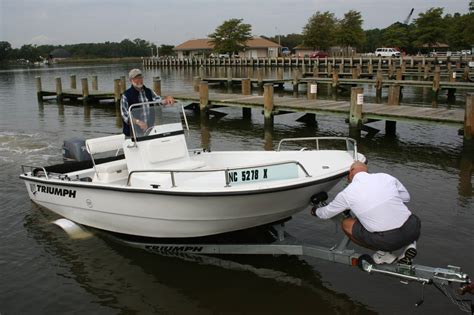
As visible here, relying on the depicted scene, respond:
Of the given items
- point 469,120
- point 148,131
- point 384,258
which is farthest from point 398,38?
point 384,258

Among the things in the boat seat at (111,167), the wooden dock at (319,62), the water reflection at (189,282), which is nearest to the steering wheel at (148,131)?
the boat seat at (111,167)

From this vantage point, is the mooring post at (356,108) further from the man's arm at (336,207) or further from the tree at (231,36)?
the tree at (231,36)

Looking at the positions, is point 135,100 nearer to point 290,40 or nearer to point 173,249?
point 173,249

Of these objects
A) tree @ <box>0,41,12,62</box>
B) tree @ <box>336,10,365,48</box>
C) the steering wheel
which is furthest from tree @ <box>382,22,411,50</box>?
tree @ <box>0,41,12,62</box>

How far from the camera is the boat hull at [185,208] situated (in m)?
6.04

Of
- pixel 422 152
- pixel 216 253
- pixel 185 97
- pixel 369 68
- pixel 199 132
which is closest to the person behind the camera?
pixel 216 253

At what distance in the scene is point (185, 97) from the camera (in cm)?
2275

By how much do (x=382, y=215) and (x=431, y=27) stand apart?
74346mm

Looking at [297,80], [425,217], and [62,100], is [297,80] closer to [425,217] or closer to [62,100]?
[62,100]

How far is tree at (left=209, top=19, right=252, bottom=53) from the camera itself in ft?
293

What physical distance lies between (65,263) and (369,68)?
3875 centimetres

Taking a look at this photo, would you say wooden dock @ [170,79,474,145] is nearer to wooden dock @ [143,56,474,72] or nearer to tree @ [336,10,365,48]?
wooden dock @ [143,56,474,72]

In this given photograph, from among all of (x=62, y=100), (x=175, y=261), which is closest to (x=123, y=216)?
(x=175, y=261)

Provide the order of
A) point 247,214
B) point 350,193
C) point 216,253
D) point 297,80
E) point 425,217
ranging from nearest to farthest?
1. point 350,193
2. point 247,214
3. point 216,253
4. point 425,217
5. point 297,80
